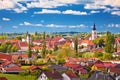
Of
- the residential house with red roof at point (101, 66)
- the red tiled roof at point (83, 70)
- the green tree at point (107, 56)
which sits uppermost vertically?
A: the green tree at point (107, 56)

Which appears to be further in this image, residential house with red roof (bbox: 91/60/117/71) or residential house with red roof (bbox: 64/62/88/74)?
residential house with red roof (bbox: 91/60/117/71)

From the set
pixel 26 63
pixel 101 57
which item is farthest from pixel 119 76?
pixel 101 57

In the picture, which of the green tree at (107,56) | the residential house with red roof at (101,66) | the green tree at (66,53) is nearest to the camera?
the residential house with red roof at (101,66)

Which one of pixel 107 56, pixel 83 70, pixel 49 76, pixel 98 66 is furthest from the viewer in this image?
pixel 107 56

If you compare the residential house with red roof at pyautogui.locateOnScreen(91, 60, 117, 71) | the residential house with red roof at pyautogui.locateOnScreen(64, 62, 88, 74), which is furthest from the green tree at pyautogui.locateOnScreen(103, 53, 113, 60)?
the residential house with red roof at pyautogui.locateOnScreen(64, 62, 88, 74)

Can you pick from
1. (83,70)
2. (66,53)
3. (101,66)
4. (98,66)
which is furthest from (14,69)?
(66,53)

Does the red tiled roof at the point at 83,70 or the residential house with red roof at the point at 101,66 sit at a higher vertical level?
the residential house with red roof at the point at 101,66

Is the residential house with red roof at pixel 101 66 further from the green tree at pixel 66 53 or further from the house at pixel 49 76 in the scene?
the green tree at pixel 66 53

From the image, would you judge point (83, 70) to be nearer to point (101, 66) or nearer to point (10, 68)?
point (101, 66)

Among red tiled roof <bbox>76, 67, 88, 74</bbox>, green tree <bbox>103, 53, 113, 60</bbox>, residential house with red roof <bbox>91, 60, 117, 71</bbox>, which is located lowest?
red tiled roof <bbox>76, 67, 88, 74</bbox>

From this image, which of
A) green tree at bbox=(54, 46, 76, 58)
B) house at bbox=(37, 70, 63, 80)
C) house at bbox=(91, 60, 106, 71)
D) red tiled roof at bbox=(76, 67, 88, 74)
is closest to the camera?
house at bbox=(37, 70, 63, 80)

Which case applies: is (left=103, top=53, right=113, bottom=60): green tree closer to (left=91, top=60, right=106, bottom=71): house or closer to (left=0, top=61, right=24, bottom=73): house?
(left=91, top=60, right=106, bottom=71): house

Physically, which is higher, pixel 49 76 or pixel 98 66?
pixel 98 66

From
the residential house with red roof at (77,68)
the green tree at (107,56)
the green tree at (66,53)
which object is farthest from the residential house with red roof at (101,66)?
the green tree at (66,53)
